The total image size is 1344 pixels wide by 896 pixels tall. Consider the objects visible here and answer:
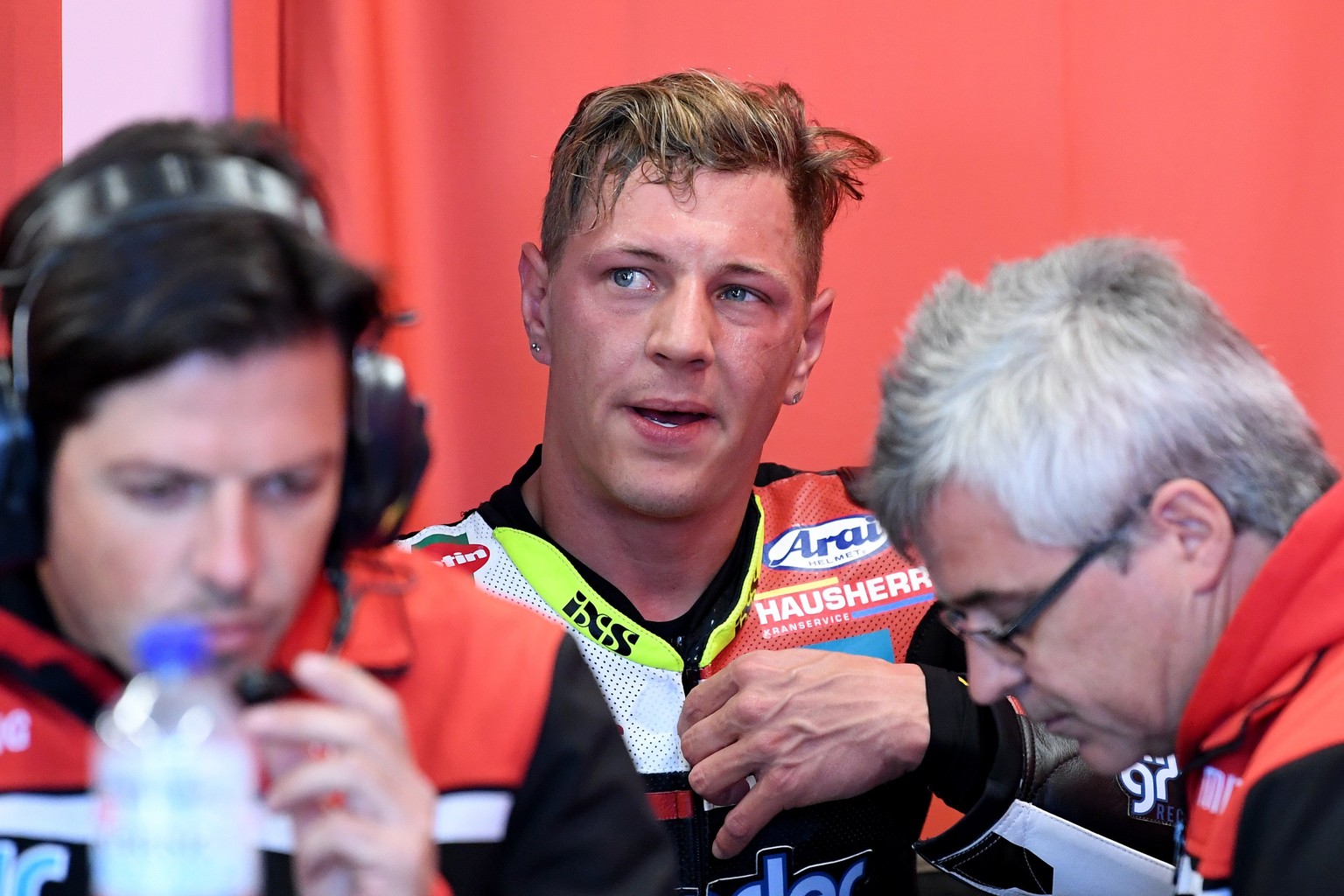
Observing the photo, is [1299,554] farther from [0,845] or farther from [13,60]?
[13,60]

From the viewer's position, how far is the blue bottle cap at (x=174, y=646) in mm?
848

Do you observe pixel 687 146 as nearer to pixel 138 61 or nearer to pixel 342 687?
pixel 138 61

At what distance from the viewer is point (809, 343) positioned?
1.99 m

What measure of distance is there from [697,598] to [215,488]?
1115 millimetres

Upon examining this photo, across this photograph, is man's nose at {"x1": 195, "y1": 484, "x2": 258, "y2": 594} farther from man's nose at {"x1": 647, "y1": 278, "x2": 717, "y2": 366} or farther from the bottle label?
man's nose at {"x1": 647, "y1": 278, "x2": 717, "y2": 366}

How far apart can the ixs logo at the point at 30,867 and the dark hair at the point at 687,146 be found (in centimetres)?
106

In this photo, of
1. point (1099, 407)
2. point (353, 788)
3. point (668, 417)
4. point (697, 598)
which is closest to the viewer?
point (353, 788)

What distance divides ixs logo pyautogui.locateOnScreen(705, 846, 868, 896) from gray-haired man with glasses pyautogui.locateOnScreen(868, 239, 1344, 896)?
55cm

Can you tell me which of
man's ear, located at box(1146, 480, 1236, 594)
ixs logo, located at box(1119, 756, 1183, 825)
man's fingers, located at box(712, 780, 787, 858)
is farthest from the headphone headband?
ixs logo, located at box(1119, 756, 1183, 825)

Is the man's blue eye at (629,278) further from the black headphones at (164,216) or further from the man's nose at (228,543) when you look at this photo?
the man's nose at (228,543)

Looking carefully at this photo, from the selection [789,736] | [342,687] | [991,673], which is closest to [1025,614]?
[991,673]

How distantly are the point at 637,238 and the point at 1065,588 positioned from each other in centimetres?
78

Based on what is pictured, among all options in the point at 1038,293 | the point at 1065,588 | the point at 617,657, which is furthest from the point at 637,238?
the point at 1065,588

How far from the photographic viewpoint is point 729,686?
1662 millimetres
